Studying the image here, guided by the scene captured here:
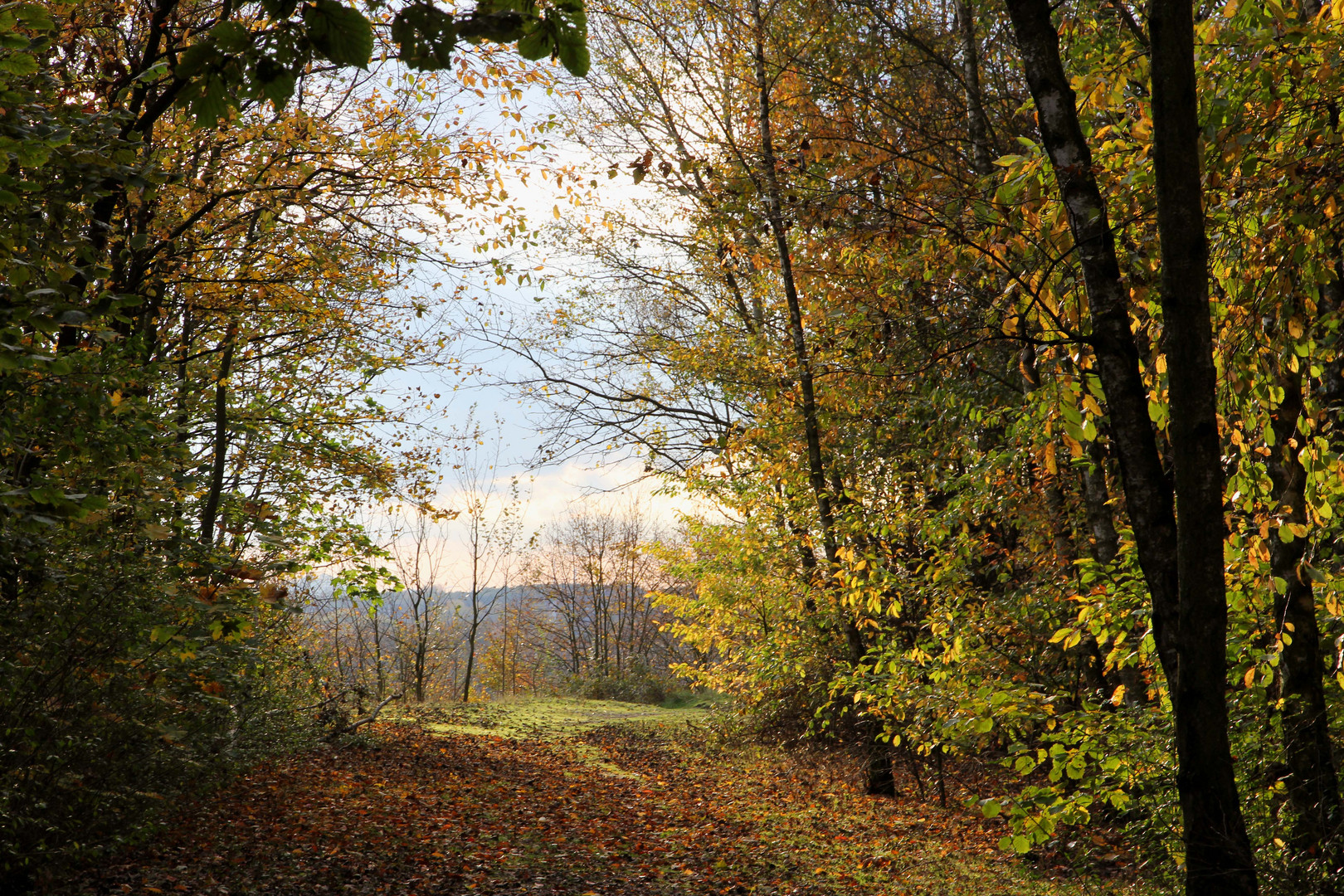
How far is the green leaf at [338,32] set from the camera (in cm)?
172

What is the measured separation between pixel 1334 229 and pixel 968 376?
408 cm

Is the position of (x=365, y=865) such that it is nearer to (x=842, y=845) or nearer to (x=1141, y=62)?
(x=842, y=845)

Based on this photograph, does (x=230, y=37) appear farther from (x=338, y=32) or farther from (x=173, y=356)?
(x=173, y=356)

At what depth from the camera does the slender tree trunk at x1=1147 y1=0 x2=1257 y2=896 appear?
2.42 meters

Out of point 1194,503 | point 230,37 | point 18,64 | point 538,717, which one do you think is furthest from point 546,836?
point 538,717

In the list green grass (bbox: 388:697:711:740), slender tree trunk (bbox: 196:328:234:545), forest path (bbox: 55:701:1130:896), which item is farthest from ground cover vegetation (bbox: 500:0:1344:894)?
green grass (bbox: 388:697:711:740)

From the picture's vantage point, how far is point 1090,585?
5227 millimetres

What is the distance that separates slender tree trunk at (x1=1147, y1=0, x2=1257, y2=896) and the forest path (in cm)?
422

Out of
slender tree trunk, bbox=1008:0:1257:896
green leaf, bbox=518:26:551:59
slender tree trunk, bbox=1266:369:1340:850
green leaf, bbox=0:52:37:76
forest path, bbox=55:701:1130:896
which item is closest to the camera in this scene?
green leaf, bbox=518:26:551:59

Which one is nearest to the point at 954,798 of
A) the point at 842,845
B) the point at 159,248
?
the point at 842,845

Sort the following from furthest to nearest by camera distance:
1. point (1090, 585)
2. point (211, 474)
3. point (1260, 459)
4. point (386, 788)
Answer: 1. point (211, 474)
2. point (386, 788)
3. point (1090, 585)
4. point (1260, 459)

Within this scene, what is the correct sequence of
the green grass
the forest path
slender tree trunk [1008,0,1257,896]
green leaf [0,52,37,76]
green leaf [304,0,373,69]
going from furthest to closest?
1. the green grass
2. the forest path
3. green leaf [0,52,37,76]
4. slender tree trunk [1008,0,1257,896]
5. green leaf [304,0,373,69]

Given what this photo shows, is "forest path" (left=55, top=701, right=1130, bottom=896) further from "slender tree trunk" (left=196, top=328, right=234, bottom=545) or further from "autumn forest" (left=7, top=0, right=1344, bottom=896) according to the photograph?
"slender tree trunk" (left=196, top=328, right=234, bottom=545)

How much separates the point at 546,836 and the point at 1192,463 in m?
6.64
